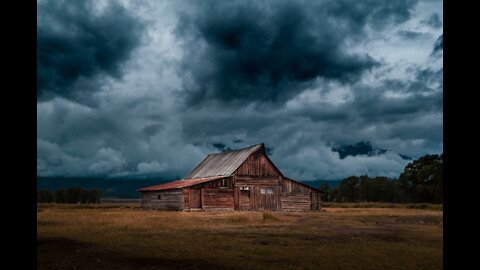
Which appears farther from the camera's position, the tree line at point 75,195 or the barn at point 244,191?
the tree line at point 75,195

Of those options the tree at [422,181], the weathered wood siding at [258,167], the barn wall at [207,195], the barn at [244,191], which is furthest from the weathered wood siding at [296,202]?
the tree at [422,181]

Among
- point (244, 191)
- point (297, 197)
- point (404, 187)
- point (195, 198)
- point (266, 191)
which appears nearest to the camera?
point (195, 198)

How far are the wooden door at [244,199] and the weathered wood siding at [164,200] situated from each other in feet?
21.8

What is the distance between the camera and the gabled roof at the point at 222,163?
162 feet

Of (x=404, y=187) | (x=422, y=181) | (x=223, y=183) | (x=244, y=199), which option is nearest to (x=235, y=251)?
(x=223, y=183)

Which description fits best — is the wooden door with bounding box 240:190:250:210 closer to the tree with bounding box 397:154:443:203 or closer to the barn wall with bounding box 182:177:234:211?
the barn wall with bounding box 182:177:234:211

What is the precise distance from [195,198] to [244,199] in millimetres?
5570

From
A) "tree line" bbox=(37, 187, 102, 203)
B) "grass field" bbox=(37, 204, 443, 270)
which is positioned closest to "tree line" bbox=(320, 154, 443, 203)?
"grass field" bbox=(37, 204, 443, 270)

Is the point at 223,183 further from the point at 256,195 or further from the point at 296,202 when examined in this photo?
the point at 296,202

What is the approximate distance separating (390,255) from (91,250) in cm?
963

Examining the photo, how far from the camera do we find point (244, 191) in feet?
156

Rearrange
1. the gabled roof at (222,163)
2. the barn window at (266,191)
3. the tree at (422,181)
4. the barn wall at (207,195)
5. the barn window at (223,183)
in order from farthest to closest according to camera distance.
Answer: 1. the tree at (422,181)
2. the gabled roof at (222,163)
3. the barn window at (266,191)
4. the barn window at (223,183)
5. the barn wall at (207,195)

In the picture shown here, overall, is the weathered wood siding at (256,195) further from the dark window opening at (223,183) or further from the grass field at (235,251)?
the grass field at (235,251)
